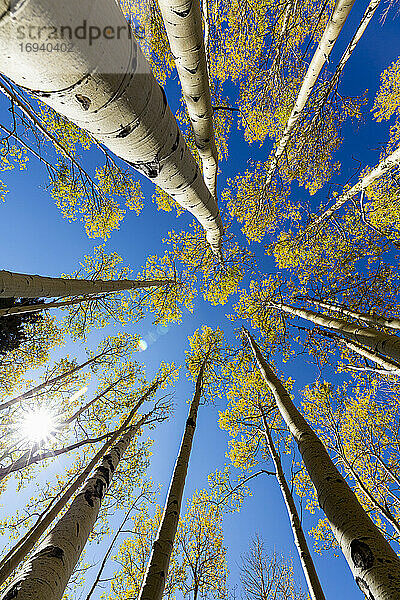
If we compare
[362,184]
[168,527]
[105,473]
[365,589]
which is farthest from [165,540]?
[362,184]

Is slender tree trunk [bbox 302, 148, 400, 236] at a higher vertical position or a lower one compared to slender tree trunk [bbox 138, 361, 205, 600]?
higher

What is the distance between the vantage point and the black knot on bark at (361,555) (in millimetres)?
1342

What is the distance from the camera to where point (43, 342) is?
10289 millimetres

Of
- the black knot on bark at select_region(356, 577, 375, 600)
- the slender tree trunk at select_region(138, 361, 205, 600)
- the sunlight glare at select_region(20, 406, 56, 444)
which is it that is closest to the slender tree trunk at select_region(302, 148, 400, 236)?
the black knot on bark at select_region(356, 577, 375, 600)

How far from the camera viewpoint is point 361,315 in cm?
613

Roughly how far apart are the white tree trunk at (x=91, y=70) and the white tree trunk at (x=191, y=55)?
1818 mm

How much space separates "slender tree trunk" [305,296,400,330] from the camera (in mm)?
4949

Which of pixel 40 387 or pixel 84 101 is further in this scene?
pixel 40 387

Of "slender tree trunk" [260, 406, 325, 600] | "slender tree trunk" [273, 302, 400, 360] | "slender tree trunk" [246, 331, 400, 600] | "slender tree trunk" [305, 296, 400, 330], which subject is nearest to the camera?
"slender tree trunk" [246, 331, 400, 600]

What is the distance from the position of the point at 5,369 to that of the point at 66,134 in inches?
351

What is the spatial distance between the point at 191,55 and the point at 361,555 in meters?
4.41

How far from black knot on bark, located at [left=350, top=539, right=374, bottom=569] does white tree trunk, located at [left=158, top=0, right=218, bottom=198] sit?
13.7 ft

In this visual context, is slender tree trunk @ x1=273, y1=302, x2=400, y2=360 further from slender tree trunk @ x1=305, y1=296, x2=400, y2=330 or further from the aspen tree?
the aspen tree

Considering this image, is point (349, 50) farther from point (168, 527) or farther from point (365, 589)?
point (168, 527)
